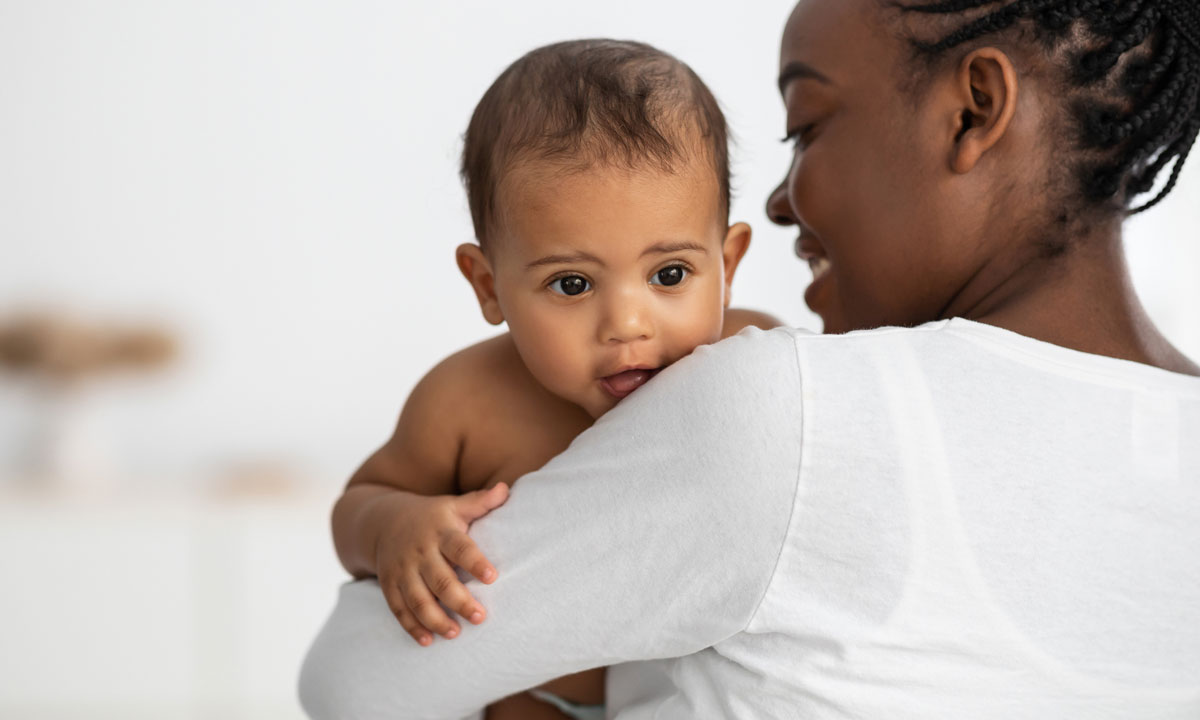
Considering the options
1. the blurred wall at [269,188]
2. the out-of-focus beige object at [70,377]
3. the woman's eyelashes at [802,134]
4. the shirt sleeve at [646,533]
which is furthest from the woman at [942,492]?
the out-of-focus beige object at [70,377]

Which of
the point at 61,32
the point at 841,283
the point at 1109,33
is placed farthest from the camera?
the point at 61,32

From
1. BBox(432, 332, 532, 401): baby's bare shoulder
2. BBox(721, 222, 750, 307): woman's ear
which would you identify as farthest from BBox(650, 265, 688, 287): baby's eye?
BBox(432, 332, 532, 401): baby's bare shoulder

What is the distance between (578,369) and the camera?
1.02m

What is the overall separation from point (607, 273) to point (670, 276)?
6 cm

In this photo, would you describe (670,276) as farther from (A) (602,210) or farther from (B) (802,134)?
(B) (802,134)

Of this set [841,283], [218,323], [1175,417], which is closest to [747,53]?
[218,323]

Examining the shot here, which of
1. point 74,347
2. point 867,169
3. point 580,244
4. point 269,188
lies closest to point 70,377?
point 74,347

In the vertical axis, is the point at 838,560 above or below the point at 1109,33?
below

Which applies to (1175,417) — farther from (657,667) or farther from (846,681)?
(657,667)

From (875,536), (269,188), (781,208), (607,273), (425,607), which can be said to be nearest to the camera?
(875,536)

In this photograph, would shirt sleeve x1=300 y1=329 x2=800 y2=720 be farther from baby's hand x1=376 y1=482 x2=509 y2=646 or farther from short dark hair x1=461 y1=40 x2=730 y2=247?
short dark hair x1=461 y1=40 x2=730 y2=247

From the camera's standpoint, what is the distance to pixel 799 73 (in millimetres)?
1082

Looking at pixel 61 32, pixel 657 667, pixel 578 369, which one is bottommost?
pixel 657 667

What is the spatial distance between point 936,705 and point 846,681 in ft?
0.24
